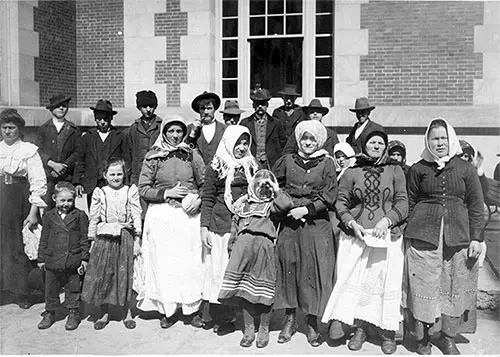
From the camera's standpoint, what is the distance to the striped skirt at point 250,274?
422 cm

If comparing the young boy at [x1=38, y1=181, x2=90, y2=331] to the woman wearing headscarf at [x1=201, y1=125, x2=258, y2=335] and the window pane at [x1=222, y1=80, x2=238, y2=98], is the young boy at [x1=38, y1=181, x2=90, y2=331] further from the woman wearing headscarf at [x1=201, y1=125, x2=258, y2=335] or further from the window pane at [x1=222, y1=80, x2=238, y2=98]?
the window pane at [x1=222, y1=80, x2=238, y2=98]

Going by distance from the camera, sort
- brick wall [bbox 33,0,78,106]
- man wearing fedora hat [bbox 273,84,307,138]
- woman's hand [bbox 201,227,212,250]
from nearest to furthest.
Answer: woman's hand [bbox 201,227,212,250] → man wearing fedora hat [bbox 273,84,307,138] → brick wall [bbox 33,0,78,106]

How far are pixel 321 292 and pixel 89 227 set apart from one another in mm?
2142

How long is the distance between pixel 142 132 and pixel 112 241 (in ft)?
5.04

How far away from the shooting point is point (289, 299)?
430cm

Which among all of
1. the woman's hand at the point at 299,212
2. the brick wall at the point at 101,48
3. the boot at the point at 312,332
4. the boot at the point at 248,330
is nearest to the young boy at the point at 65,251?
the boot at the point at 248,330

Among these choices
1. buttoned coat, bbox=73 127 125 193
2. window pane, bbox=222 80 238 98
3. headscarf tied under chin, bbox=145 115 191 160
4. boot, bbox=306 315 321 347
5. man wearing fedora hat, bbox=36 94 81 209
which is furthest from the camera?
window pane, bbox=222 80 238 98

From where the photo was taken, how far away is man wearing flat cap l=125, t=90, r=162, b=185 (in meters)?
5.83

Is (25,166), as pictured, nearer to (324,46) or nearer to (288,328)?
(288,328)

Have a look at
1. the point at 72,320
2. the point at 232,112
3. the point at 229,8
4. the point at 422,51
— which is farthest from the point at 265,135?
the point at 229,8

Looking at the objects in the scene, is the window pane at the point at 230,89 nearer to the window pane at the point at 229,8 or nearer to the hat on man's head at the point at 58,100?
the window pane at the point at 229,8

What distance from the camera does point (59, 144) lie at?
6062 mm

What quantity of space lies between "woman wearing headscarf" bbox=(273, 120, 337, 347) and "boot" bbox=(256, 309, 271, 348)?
0.36 ft

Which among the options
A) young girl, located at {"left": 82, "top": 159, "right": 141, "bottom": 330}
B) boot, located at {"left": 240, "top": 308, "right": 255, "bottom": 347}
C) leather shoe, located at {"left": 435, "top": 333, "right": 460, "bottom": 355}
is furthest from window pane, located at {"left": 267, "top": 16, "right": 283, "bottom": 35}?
leather shoe, located at {"left": 435, "top": 333, "right": 460, "bottom": 355}
